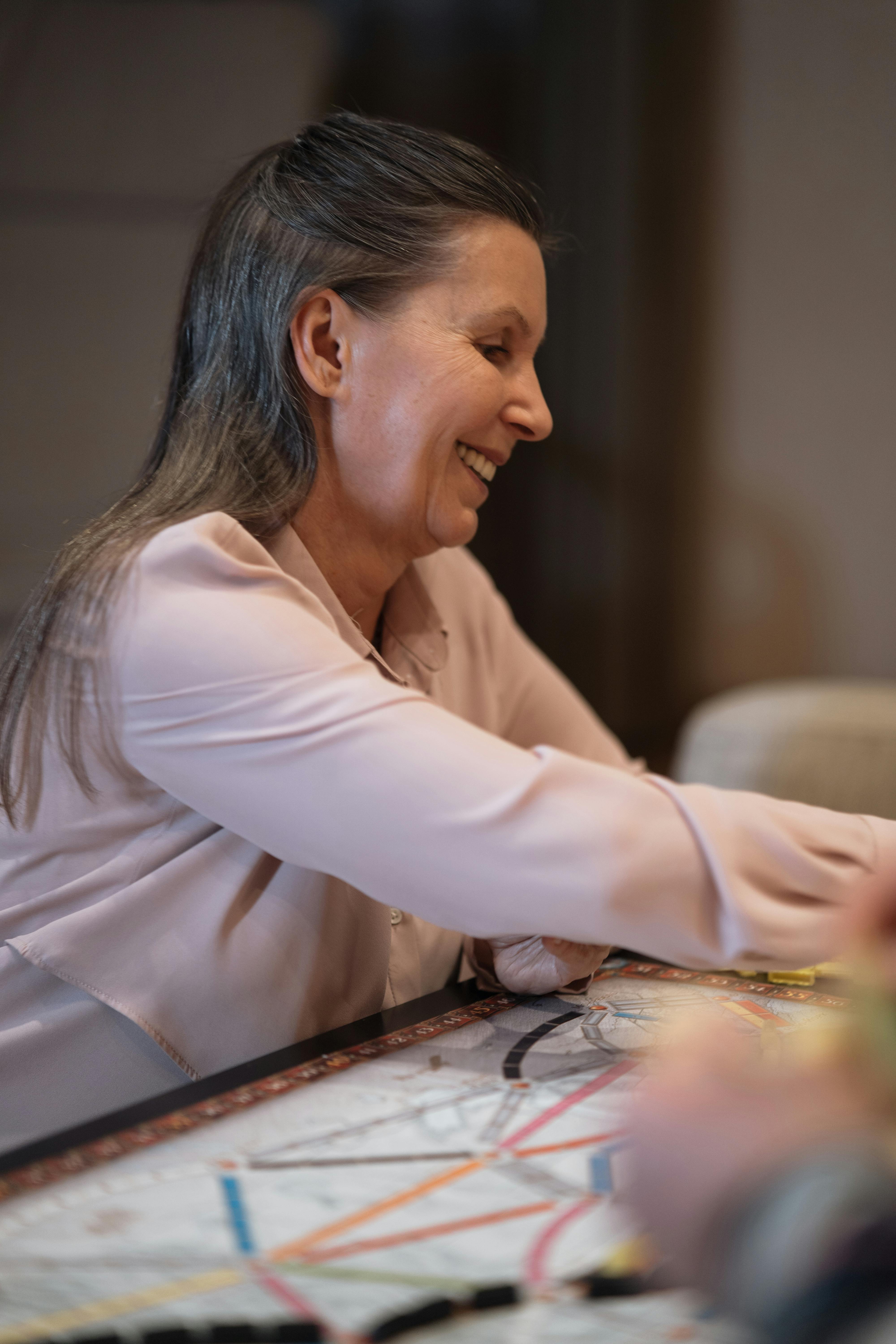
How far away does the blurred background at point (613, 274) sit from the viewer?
101 inches

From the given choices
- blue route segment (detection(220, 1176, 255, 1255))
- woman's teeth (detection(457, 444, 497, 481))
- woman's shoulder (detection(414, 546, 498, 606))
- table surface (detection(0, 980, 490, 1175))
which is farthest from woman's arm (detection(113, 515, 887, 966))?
woman's shoulder (detection(414, 546, 498, 606))

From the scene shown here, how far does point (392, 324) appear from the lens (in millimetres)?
1056

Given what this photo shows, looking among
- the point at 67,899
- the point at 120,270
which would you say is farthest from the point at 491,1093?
the point at 120,270

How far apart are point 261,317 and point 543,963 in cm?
64

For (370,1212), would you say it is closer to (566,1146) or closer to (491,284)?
(566,1146)

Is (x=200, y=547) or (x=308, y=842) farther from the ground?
(x=200, y=547)

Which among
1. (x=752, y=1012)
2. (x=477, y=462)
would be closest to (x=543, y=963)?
(x=752, y=1012)

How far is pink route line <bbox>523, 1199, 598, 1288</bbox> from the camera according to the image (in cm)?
51

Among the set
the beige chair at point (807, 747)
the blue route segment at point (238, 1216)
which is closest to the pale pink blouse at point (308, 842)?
the blue route segment at point (238, 1216)

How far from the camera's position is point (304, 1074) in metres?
0.73

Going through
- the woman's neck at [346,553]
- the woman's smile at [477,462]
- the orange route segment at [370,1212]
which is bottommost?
the orange route segment at [370,1212]

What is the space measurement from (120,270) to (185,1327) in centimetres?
250

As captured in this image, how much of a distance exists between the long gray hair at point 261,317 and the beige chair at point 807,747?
4.02 feet

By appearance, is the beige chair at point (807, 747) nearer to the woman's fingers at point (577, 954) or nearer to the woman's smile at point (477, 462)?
the woman's smile at point (477, 462)
